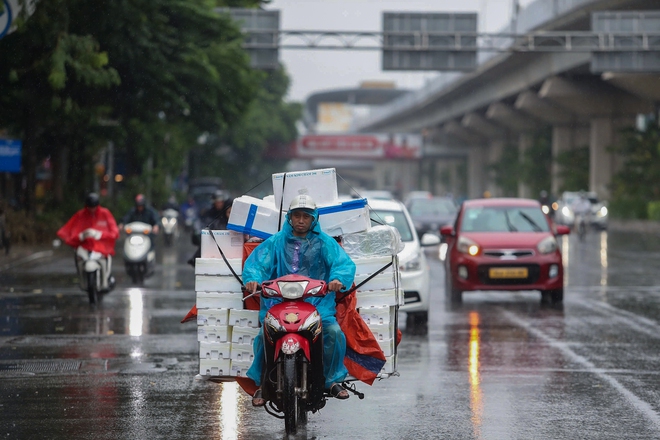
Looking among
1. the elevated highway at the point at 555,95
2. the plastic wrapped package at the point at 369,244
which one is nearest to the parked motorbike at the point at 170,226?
the elevated highway at the point at 555,95

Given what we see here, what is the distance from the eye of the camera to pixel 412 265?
14.0 meters

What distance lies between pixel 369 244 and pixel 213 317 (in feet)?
3.80

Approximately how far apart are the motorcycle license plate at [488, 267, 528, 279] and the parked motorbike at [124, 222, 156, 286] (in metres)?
6.22

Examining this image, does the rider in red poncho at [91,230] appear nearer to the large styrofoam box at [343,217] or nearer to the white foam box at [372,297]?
the large styrofoam box at [343,217]

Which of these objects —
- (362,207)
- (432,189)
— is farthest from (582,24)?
(432,189)

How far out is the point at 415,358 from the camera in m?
11.2

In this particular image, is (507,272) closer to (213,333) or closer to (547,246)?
(547,246)

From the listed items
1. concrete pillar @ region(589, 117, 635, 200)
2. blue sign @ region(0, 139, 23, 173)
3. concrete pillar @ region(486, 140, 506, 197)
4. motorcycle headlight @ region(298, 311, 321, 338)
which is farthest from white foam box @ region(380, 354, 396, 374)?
concrete pillar @ region(486, 140, 506, 197)

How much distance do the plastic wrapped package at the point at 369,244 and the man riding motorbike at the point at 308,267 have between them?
505 millimetres

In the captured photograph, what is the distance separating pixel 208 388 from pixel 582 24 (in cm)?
3899

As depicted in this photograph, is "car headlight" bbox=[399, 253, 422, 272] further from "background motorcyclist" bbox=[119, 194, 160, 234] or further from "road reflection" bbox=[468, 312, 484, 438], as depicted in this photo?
"background motorcyclist" bbox=[119, 194, 160, 234]

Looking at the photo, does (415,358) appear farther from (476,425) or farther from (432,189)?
(432,189)

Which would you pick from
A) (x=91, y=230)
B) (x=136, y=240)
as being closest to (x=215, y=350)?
(x=91, y=230)

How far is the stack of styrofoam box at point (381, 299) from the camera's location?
25.4ft
